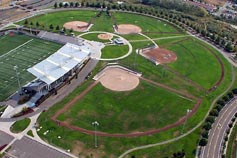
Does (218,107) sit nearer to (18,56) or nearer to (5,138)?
(5,138)

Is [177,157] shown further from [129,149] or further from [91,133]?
[91,133]

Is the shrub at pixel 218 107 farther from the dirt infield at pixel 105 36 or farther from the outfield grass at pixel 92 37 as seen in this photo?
the dirt infield at pixel 105 36

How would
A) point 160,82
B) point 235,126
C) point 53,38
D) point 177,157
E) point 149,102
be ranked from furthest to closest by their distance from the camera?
point 53,38
point 160,82
point 149,102
point 235,126
point 177,157

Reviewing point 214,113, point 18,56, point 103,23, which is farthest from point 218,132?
point 103,23

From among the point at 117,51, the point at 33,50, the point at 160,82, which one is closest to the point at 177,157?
the point at 160,82

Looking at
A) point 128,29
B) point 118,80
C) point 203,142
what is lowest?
point 203,142

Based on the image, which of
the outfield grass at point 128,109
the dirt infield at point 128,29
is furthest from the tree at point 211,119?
the dirt infield at point 128,29
